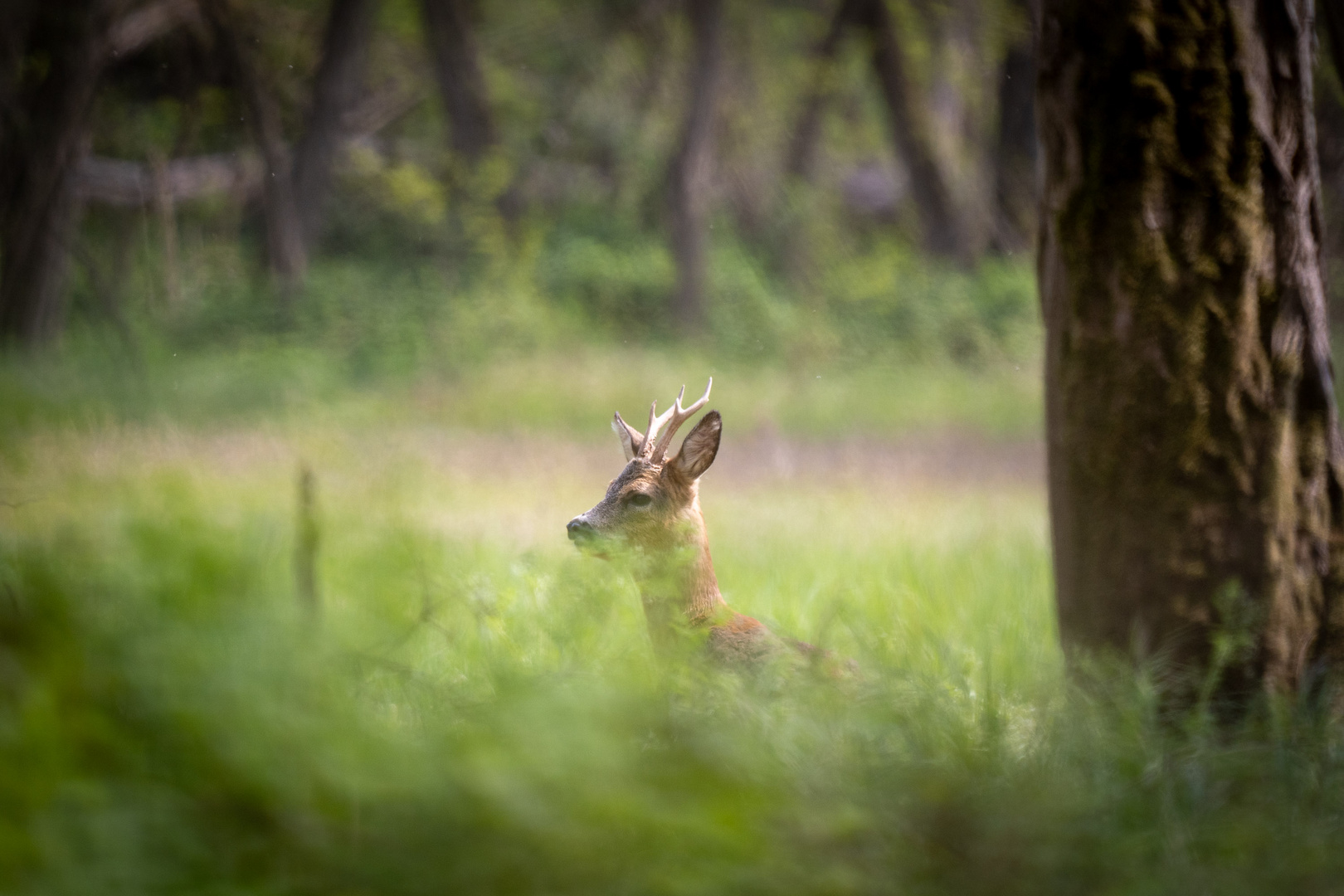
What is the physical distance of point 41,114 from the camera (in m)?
5.21

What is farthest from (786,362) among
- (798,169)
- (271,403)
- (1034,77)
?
(1034,77)

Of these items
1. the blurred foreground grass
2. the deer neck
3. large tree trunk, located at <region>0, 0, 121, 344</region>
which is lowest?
the blurred foreground grass

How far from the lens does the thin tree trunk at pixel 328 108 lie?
14.7 metres

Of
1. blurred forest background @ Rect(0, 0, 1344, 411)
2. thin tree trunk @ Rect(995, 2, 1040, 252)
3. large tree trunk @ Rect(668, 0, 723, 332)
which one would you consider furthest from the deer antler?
thin tree trunk @ Rect(995, 2, 1040, 252)

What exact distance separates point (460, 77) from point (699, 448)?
48.9ft

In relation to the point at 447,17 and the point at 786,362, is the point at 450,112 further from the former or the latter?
the point at 786,362

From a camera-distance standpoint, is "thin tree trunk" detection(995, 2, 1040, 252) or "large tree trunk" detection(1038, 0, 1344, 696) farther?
"thin tree trunk" detection(995, 2, 1040, 252)

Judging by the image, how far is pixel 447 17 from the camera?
1609cm

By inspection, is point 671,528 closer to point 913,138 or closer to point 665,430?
point 665,430

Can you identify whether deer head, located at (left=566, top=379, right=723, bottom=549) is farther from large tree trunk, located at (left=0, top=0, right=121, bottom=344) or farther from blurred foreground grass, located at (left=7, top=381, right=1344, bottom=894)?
large tree trunk, located at (left=0, top=0, right=121, bottom=344)

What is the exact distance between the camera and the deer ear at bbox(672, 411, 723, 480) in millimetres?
2494

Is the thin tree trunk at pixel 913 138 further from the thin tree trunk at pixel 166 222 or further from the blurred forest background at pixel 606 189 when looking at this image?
the thin tree trunk at pixel 166 222

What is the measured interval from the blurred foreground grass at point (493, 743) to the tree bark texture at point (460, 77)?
13.5 metres

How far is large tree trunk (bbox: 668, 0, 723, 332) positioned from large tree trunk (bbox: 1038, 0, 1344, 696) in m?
10.2
